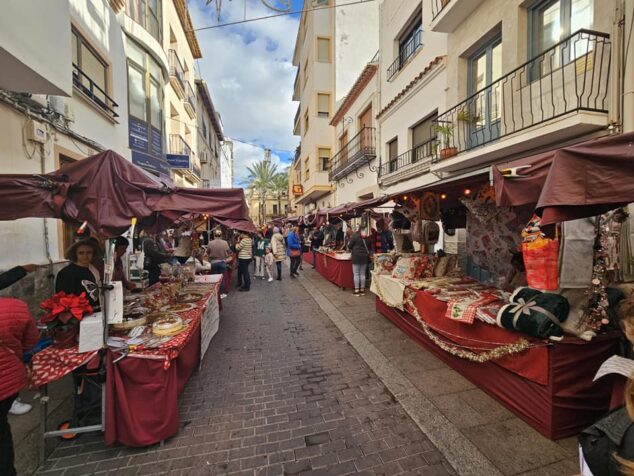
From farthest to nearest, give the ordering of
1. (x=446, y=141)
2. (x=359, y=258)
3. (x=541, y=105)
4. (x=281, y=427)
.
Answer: (x=359, y=258) < (x=446, y=141) < (x=541, y=105) < (x=281, y=427)

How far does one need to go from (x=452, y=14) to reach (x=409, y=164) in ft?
14.1

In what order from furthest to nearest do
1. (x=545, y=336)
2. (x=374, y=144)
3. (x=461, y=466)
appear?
(x=374, y=144) < (x=545, y=336) < (x=461, y=466)

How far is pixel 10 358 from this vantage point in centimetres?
222

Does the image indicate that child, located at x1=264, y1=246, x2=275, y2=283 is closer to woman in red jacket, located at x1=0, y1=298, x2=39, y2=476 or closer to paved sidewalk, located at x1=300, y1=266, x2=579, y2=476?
paved sidewalk, located at x1=300, y1=266, x2=579, y2=476

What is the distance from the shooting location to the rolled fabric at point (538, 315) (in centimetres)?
284

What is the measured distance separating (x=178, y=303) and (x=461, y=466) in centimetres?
428

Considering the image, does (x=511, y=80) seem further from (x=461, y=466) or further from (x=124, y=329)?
(x=124, y=329)

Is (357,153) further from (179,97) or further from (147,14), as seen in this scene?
(147,14)

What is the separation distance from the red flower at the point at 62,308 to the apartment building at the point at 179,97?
10.7 metres

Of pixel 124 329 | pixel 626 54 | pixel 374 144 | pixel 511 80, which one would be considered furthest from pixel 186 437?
pixel 374 144

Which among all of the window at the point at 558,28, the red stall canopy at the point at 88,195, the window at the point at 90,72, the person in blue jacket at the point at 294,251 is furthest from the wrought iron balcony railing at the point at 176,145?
the window at the point at 558,28

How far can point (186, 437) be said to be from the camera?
9.82 feet

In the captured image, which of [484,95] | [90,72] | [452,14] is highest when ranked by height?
[452,14]

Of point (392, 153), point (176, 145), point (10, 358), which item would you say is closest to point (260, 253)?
point (392, 153)
